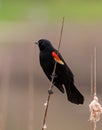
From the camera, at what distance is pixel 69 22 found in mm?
8227

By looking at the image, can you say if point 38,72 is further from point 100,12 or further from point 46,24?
point 100,12

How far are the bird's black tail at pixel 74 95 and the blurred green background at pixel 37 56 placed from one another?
34 centimetres

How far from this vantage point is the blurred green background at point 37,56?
4.59 m

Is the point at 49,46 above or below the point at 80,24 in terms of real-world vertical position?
above

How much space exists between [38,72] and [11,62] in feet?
1.17

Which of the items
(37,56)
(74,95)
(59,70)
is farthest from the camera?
(37,56)

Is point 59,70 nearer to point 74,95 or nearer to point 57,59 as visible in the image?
point 57,59

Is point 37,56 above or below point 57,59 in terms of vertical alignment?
below

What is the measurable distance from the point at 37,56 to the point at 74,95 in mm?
2803

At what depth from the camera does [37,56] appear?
5.84 metres

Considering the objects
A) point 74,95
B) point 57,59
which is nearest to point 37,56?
point 57,59

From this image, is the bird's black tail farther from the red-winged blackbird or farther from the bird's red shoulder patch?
the bird's red shoulder patch

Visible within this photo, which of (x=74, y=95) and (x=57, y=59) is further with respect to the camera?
(x=57, y=59)

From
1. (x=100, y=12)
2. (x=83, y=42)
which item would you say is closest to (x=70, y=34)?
(x=83, y=42)
